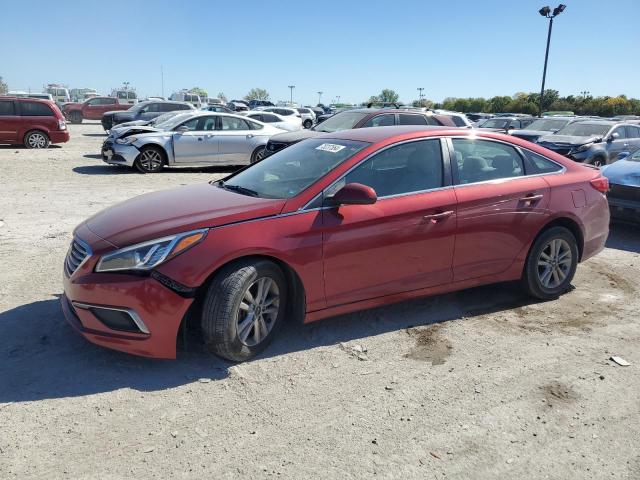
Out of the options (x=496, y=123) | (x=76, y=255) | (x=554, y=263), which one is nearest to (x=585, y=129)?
(x=496, y=123)

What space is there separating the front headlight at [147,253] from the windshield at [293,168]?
0.88 meters

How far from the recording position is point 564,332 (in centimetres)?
461

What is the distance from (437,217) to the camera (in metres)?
4.46

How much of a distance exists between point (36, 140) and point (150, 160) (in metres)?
6.49

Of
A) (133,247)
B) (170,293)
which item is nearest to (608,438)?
(170,293)

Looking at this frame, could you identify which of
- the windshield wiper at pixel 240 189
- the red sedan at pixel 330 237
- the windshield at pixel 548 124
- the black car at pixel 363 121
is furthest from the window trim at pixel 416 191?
the windshield at pixel 548 124

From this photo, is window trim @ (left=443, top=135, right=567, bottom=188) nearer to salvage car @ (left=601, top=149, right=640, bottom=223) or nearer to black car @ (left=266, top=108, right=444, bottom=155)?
salvage car @ (left=601, top=149, right=640, bottom=223)

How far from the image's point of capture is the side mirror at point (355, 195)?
3.97 meters

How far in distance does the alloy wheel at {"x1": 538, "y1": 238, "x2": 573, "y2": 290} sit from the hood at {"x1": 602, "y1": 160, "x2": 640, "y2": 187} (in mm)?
3676

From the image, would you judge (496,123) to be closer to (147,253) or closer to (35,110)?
(35,110)

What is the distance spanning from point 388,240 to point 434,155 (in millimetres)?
992

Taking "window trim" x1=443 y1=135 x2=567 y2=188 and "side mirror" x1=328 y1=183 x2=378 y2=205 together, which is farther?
"window trim" x1=443 y1=135 x2=567 y2=188

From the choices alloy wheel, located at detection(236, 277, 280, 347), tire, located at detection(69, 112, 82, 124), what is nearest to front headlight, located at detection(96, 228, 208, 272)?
alloy wheel, located at detection(236, 277, 280, 347)

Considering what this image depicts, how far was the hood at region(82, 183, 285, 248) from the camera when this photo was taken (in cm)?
370
